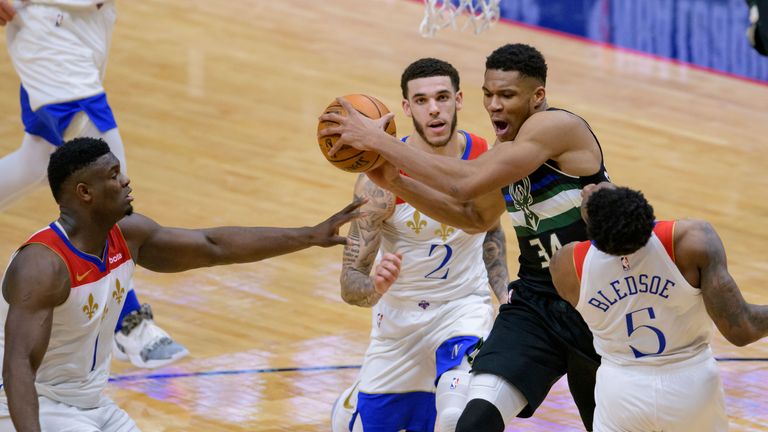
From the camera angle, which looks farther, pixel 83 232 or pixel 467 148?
pixel 467 148

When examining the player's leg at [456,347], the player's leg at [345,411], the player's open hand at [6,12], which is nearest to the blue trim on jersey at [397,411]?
the player's leg at [345,411]

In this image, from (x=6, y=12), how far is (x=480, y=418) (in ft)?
14.7

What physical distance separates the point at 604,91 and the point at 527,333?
26.6 feet

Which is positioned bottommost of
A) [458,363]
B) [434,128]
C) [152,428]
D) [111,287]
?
[152,428]

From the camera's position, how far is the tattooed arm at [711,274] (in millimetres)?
4902

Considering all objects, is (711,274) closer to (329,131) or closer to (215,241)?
(329,131)

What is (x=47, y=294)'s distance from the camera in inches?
205

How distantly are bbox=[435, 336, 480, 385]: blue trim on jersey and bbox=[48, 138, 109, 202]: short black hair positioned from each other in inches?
75.3

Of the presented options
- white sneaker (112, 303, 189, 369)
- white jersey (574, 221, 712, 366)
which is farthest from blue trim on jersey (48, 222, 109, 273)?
white sneaker (112, 303, 189, 369)

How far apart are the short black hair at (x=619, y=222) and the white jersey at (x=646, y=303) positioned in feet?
0.28

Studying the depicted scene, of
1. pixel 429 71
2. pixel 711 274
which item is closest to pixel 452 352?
pixel 429 71

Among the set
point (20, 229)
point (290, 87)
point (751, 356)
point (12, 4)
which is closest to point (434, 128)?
point (751, 356)

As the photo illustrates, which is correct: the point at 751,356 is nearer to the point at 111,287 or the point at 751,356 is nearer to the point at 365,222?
the point at 365,222

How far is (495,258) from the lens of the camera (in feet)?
22.3
